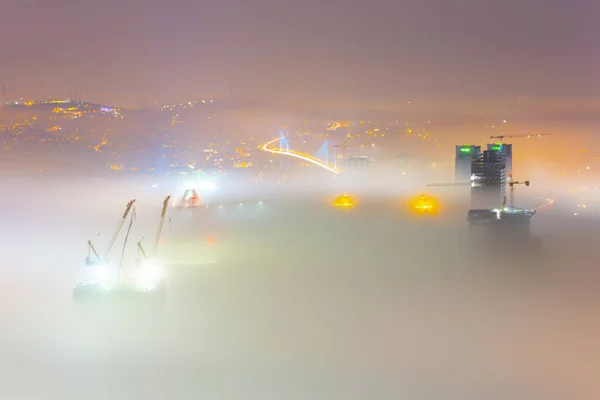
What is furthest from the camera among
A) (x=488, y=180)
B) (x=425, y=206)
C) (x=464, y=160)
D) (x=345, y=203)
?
(x=425, y=206)

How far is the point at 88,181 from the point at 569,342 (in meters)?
106

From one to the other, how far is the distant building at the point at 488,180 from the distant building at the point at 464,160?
130 centimetres

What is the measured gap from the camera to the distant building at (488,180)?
117 metres

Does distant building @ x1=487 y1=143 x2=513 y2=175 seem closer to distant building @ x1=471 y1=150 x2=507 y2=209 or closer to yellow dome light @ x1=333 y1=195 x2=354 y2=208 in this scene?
distant building @ x1=471 y1=150 x2=507 y2=209

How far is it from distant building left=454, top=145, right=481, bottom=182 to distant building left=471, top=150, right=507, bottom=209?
4.25 feet

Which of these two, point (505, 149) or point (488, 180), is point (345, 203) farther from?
point (505, 149)

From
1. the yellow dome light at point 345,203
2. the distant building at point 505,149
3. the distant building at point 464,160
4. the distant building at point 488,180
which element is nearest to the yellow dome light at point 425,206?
the distant building at point 464,160

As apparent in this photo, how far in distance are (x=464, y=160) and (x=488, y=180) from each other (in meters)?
8.16

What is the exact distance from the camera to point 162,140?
115438 millimetres

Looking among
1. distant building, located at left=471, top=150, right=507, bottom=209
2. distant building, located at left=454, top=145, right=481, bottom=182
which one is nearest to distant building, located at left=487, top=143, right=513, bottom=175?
distant building, located at left=471, top=150, right=507, bottom=209

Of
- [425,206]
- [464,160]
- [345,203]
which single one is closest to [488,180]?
[464,160]

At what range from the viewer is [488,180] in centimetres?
11825

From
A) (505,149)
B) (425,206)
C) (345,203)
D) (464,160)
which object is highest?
(505,149)

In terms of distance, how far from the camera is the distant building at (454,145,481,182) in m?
121
